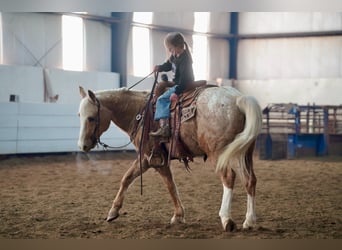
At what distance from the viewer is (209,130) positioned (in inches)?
131

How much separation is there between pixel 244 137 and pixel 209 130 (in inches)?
10.7

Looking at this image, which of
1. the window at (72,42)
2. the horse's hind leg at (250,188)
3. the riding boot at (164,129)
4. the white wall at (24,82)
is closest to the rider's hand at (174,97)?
the riding boot at (164,129)

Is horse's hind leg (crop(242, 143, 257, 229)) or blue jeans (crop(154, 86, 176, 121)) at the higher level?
blue jeans (crop(154, 86, 176, 121))

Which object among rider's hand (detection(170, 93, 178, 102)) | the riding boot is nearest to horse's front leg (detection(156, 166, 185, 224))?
the riding boot

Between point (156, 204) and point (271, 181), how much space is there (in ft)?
4.39

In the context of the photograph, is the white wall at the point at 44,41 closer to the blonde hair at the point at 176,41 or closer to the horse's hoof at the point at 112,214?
the blonde hair at the point at 176,41

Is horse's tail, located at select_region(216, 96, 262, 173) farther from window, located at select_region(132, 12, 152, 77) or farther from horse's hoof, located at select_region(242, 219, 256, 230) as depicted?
window, located at select_region(132, 12, 152, 77)

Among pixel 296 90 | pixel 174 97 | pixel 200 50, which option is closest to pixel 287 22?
pixel 296 90

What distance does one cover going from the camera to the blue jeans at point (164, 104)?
3.51m

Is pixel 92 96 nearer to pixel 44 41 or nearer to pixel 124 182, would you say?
pixel 124 182

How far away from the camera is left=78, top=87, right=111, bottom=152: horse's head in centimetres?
361

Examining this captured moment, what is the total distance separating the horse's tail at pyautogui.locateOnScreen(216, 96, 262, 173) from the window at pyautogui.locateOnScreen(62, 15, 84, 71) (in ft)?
6.59

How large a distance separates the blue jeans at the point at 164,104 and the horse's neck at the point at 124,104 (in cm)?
19
